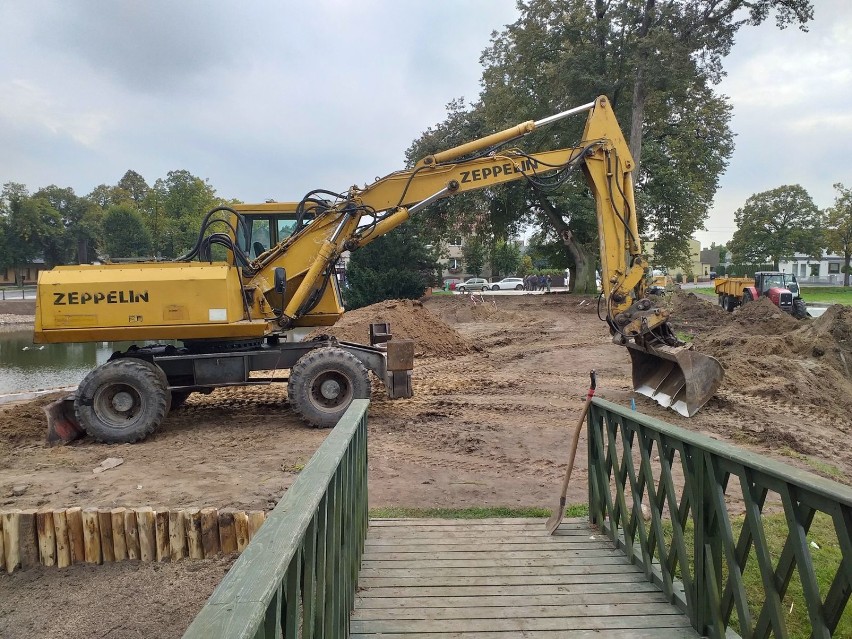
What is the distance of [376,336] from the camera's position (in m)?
11.5

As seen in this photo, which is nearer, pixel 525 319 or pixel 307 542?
pixel 307 542

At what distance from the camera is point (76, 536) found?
4855mm

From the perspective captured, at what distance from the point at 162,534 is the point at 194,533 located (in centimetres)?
25

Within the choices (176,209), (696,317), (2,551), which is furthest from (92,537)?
(176,209)

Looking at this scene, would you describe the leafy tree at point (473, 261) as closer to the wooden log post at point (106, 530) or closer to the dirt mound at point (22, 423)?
the dirt mound at point (22, 423)

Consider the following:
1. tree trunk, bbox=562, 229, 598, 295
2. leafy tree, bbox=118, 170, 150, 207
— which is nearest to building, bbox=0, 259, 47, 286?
leafy tree, bbox=118, 170, 150, 207

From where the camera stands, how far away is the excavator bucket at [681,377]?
930cm

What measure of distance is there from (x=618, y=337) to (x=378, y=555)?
7.10 metres

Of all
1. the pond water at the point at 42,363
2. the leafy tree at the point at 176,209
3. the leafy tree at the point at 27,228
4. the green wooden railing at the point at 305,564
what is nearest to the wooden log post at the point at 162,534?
the green wooden railing at the point at 305,564

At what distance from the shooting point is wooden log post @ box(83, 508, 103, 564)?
4816 millimetres

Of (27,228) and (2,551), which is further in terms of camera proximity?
(27,228)

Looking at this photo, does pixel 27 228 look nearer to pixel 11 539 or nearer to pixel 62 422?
pixel 62 422

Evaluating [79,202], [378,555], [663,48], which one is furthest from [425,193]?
[79,202]

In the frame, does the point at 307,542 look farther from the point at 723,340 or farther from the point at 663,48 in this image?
the point at 663,48
